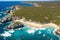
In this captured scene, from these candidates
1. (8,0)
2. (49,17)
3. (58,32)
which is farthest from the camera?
(8,0)

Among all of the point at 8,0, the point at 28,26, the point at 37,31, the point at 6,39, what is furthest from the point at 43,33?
the point at 8,0

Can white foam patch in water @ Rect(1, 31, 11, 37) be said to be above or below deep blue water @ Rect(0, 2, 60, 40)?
above

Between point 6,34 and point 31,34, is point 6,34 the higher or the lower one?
the higher one

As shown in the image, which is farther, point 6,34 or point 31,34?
point 31,34

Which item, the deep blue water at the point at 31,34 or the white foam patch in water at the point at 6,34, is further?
the white foam patch in water at the point at 6,34

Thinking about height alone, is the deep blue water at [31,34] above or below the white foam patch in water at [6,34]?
below

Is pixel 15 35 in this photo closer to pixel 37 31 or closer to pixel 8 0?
pixel 37 31

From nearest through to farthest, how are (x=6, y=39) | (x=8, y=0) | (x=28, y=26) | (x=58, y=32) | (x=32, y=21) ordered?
1. (x=6, y=39)
2. (x=58, y=32)
3. (x=28, y=26)
4. (x=32, y=21)
5. (x=8, y=0)

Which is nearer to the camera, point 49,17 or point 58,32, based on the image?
point 58,32

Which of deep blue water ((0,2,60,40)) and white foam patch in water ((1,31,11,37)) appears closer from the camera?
deep blue water ((0,2,60,40))
